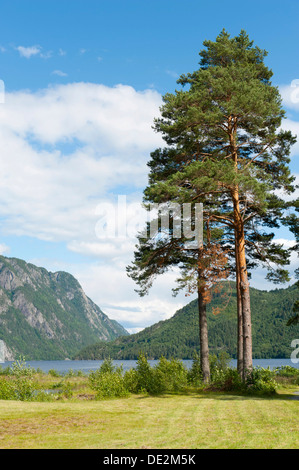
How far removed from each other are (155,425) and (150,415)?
1.73m

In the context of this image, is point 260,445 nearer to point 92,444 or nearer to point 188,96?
point 92,444

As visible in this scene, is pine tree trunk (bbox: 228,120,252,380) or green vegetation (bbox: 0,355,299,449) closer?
green vegetation (bbox: 0,355,299,449)

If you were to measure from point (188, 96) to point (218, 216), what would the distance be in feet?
18.6

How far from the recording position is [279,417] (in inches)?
404

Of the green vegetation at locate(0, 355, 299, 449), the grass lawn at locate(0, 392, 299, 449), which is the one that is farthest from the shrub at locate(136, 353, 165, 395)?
the grass lawn at locate(0, 392, 299, 449)

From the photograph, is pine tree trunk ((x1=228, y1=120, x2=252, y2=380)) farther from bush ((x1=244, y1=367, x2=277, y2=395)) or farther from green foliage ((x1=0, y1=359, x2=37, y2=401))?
green foliage ((x1=0, y1=359, x2=37, y2=401))

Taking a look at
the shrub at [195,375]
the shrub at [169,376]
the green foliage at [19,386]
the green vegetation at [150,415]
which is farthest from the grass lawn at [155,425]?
the shrub at [195,375]

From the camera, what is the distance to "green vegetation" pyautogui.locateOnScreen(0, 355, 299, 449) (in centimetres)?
765

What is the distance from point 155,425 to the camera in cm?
951

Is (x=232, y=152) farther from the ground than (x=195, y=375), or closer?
farther from the ground

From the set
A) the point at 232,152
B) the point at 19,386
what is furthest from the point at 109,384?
the point at 232,152

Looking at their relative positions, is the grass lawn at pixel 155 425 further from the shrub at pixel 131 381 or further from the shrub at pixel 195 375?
the shrub at pixel 195 375

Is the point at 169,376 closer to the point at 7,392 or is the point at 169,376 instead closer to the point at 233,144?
the point at 7,392
